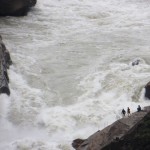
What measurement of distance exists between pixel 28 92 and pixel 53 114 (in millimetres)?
2646

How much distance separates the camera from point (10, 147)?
1633 centimetres

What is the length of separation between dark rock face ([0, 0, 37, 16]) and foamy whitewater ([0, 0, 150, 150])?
604 mm

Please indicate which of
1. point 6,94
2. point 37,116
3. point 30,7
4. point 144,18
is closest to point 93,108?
point 37,116

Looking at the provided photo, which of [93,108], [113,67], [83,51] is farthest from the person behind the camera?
[83,51]

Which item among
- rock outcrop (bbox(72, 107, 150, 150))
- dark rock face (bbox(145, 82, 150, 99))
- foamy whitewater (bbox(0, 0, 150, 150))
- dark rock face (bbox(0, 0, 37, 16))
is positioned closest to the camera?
rock outcrop (bbox(72, 107, 150, 150))

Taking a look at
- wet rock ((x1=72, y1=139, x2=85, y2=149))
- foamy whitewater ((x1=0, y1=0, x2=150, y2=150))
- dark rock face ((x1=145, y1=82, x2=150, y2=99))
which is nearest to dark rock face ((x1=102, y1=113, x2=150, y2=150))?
wet rock ((x1=72, y1=139, x2=85, y2=149))

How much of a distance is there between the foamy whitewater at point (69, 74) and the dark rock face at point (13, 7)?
0.60 meters

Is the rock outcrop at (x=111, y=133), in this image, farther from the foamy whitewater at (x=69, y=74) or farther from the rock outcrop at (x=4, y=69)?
the rock outcrop at (x=4, y=69)

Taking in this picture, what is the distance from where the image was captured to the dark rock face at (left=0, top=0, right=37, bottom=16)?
33438 mm

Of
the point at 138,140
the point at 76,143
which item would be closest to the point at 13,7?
the point at 76,143

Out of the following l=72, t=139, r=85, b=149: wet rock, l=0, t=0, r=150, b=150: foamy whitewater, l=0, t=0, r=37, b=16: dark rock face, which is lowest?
l=72, t=139, r=85, b=149: wet rock

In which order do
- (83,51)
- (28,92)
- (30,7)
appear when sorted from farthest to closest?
(30,7)
(83,51)
(28,92)

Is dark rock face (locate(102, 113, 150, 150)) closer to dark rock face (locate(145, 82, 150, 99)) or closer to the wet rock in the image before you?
the wet rock

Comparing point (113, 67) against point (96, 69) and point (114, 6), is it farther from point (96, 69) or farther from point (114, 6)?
point (114, 6)
